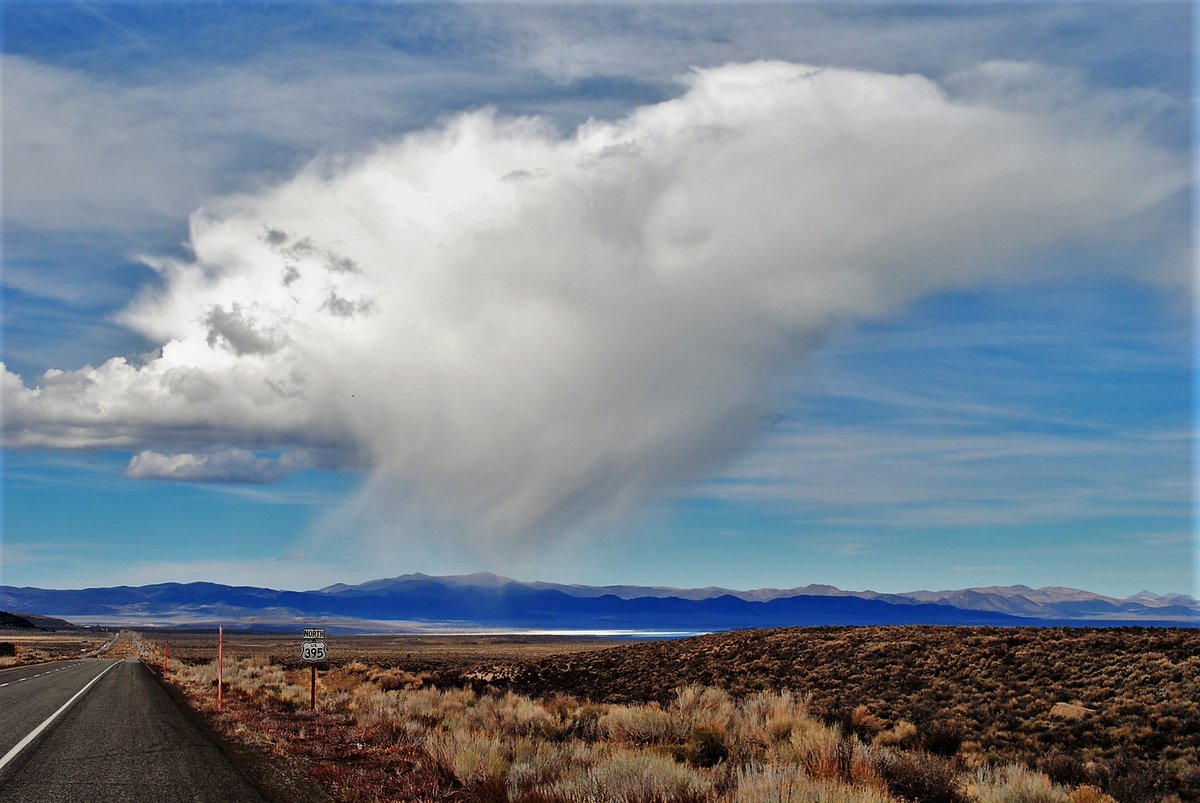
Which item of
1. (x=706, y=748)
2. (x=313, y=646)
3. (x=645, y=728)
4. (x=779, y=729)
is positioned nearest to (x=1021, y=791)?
(x=706, y=748)

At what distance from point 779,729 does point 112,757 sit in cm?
1314

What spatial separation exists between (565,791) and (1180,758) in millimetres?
15732

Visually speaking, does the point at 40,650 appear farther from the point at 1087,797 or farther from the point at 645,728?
the point at 1087,797

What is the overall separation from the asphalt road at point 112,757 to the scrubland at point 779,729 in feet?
4.45

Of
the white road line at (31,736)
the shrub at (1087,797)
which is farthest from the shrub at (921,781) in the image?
the white road line at (31,736)

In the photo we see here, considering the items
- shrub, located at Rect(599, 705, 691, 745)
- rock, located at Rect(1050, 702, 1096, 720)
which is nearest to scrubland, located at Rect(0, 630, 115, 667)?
shrub, located at Rect(599, 705, 691, 745)

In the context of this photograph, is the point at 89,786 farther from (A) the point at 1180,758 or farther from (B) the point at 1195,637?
(B) the point at 1195,637

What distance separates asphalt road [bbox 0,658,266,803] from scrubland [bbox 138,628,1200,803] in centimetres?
136

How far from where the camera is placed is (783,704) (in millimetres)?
23672

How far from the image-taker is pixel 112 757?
14.5 meters

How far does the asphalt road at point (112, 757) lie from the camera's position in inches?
453

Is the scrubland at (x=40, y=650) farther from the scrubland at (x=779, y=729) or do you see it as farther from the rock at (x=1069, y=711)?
the rock at (x=1069, y=711)

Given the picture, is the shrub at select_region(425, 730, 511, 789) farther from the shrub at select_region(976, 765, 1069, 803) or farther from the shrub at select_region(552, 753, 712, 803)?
the shrub at select_region(976, 765, 1069, 803)

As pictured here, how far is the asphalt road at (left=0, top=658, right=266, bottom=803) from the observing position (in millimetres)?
11516
